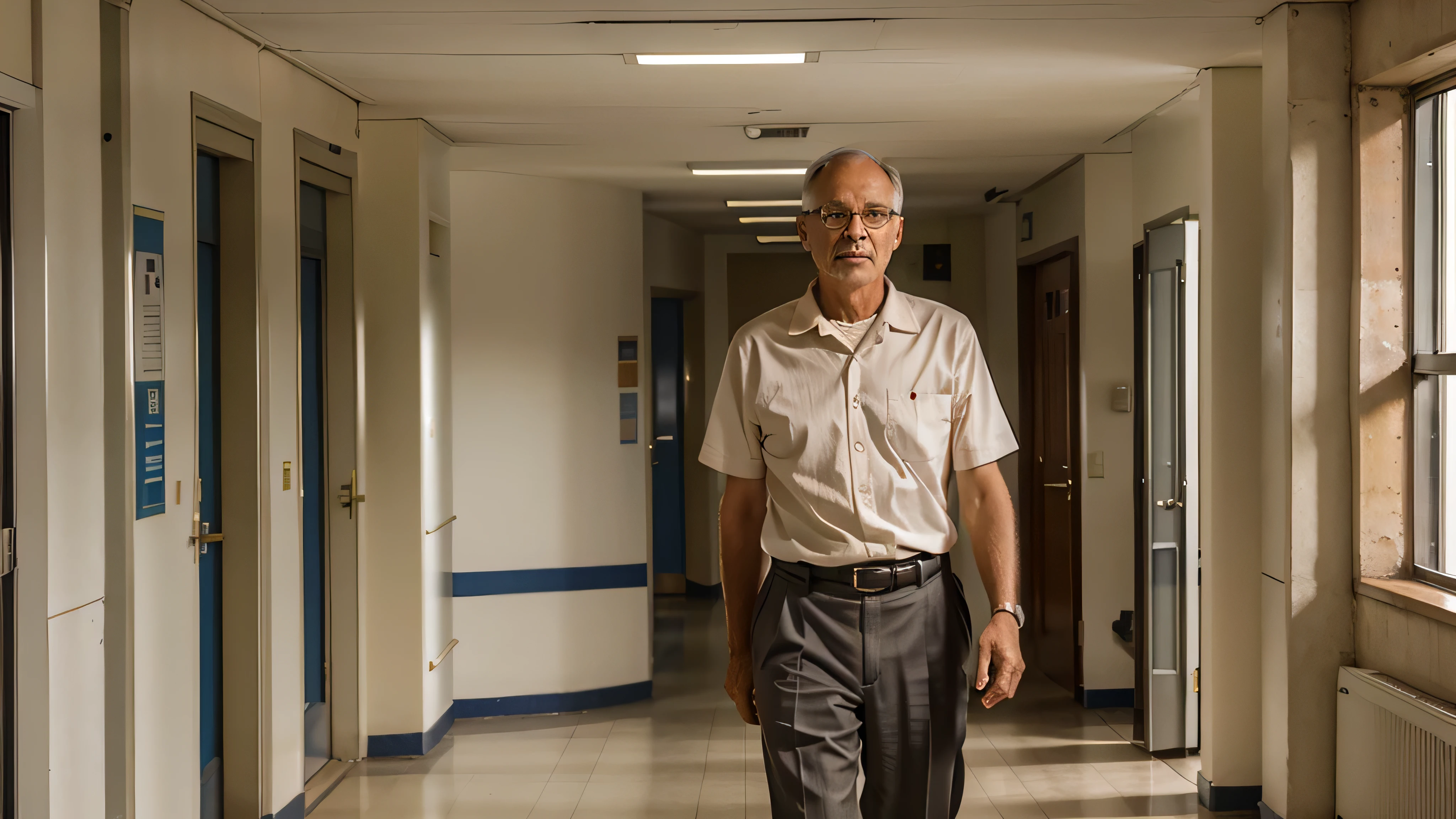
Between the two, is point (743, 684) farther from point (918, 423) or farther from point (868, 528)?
point (918, 423)

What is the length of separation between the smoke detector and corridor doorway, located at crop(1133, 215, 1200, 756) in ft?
5.32

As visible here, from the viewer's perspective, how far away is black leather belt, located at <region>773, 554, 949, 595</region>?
2.05 meters

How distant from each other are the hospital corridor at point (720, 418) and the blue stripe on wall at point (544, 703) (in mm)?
25

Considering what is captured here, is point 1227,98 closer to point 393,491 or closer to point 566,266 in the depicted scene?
point 566,266

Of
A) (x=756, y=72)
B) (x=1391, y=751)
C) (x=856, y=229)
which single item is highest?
(x=756, y=72)

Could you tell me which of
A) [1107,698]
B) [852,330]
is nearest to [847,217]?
[852,330]

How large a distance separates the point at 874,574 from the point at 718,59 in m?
2.41

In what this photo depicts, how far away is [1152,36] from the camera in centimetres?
363

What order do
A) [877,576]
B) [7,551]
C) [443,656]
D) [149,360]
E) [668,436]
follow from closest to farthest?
[877,576] → [7,551] → [149,360] → [443,656] → [668,436]

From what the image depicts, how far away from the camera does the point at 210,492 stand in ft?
11.9

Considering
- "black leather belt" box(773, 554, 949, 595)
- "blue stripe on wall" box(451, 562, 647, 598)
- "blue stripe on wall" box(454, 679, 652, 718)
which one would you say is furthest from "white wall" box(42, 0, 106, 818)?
"blue stripe on wall" box(454, 679, 652, 718)

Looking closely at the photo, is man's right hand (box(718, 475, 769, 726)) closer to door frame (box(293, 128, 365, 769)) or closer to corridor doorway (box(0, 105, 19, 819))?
corridor doorway (box(0, 105, 19, 819))

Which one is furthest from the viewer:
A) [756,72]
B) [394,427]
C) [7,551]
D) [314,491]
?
[394,427]

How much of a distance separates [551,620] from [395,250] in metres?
2.09
